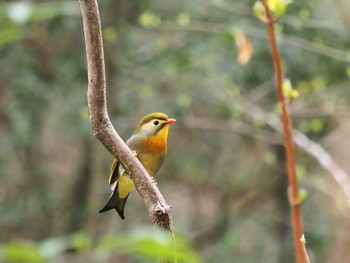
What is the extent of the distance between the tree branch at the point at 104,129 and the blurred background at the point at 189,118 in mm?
2739

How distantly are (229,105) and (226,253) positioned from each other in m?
1.40

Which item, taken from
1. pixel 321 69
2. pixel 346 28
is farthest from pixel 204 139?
pixel 346 28

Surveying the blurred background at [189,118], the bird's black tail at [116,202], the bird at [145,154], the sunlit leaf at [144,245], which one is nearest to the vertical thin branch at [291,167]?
the sunlit leaf at [144,245]

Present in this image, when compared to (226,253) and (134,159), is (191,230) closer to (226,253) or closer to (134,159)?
(226,253)

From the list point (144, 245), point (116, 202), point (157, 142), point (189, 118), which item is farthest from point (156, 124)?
point (189, 118)

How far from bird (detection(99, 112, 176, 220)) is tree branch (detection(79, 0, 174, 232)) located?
794mm

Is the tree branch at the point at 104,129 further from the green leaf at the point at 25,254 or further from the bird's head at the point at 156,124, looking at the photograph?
the bird's head at the point at 156,124

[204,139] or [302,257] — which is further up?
[204,139]

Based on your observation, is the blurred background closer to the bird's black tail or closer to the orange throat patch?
the orange throat patch

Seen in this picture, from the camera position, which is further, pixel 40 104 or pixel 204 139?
pixel 204 139

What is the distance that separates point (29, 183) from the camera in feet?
17.8

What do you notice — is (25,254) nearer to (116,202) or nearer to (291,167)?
(291,167)

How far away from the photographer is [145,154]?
226 cm

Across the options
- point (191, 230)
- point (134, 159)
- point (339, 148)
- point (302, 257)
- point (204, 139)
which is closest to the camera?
point (302, 257)
